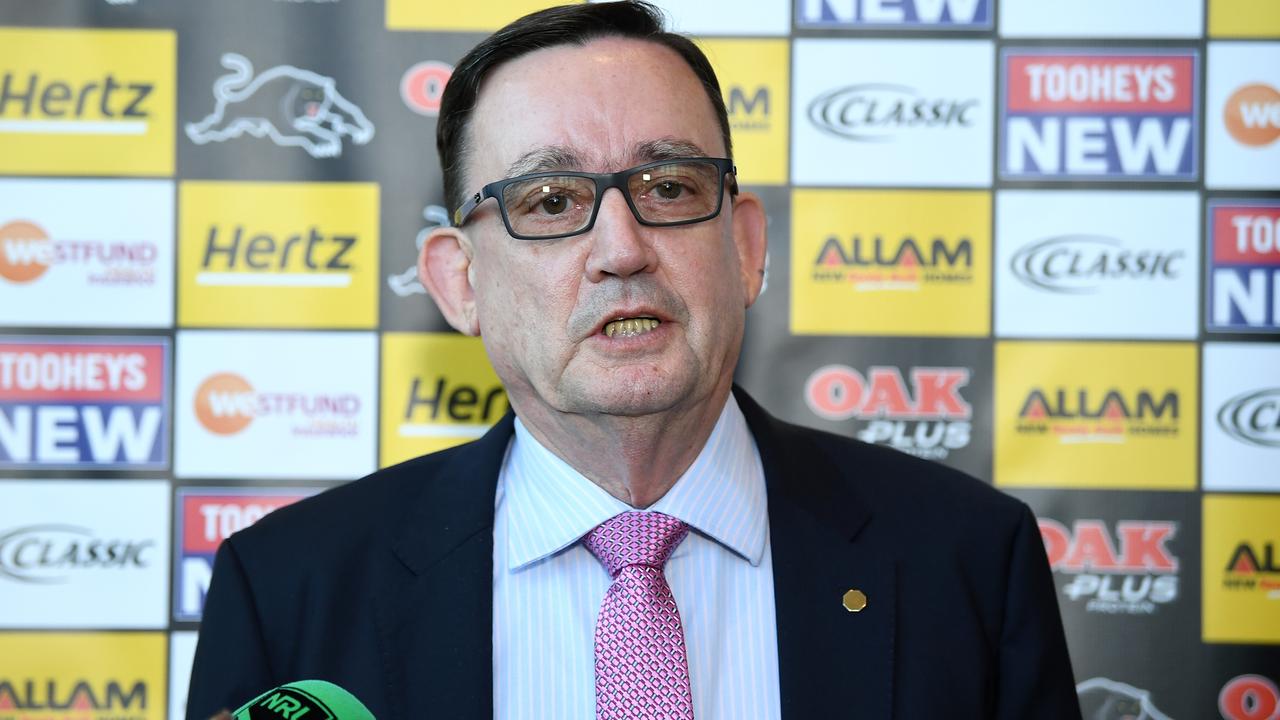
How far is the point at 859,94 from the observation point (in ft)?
7.79

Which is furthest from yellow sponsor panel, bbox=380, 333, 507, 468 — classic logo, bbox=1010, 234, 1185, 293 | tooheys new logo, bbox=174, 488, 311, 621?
classic logo, bbox=1010, 234, 1185, 293

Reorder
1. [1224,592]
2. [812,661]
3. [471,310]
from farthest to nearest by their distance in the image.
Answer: [1224,592]
[471,310]
[812,661]

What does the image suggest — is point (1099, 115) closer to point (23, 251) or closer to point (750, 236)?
point (750, 236)

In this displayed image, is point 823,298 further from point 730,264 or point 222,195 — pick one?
point 222,195

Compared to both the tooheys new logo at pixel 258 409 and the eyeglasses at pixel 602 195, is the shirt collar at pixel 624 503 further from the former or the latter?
the tooheys new logo at pixel 258 409

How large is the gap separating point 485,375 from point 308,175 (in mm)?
520

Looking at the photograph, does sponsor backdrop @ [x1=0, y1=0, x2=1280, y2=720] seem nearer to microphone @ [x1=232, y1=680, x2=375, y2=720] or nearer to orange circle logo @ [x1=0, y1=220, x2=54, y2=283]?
orange circle logo @ [x1=0, y1=220, x2=54, y2=283]

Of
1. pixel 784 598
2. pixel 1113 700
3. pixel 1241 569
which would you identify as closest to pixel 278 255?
pixel 784 598

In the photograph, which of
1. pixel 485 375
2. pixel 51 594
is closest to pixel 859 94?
pixel 485 375

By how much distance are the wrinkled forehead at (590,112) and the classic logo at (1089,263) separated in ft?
3.45

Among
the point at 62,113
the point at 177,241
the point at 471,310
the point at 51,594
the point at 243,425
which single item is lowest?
the point at 51,594

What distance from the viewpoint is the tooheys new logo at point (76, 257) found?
2373 mm

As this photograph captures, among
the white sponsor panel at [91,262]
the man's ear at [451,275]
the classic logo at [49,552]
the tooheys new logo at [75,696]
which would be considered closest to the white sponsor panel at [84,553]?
the classic logo at [49,552]

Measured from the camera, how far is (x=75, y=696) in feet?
7.77
